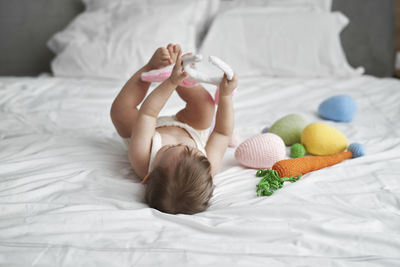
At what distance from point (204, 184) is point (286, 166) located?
26 cm

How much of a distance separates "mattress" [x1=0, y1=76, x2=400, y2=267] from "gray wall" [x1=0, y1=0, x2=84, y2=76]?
4.20 ft

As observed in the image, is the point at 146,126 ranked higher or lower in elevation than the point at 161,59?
lower

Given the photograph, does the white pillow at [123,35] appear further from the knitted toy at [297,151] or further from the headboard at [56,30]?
the knitted toy at [297,151]

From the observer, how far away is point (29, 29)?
2584 millimetres

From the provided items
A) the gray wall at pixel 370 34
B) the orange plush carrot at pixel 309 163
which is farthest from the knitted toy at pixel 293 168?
the gray wall at pixel 370 34

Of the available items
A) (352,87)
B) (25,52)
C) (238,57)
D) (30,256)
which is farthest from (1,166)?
(25,52)

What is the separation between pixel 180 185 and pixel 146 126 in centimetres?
24

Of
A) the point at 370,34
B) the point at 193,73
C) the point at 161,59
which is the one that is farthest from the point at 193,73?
the point at 370,34

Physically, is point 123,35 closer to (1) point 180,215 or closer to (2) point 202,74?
(2) point 202,74

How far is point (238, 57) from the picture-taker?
6.99 feet

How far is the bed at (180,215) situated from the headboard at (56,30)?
1110 mm

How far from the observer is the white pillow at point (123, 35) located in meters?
2.06

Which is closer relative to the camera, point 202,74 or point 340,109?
point 202,74

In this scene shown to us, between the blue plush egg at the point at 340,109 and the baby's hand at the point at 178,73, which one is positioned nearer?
the baby's hand at the point at 178,73
